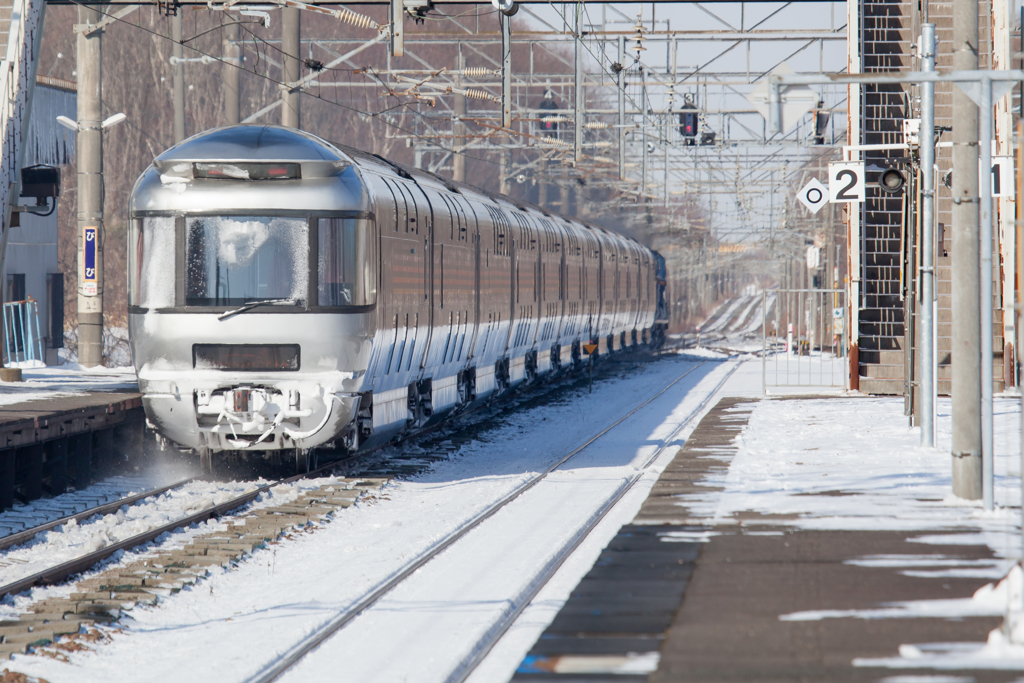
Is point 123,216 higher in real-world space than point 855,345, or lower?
higher

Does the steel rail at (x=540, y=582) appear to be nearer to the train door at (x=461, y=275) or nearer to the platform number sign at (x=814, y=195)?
the train door at (x=461, y=275)

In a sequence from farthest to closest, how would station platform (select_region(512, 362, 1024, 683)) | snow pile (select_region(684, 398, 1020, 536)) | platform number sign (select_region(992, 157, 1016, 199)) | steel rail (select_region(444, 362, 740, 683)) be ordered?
platform number sign (select_region(992, 157, 1016, 199)) → snow pile (select_region(684, 398, 1020, 536)) → steel rail (select_region(444, 362, 740, 683)) → station platform (select_region(512, 362, 1024, 683))

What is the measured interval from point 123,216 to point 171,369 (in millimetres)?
44995

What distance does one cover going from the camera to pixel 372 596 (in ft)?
27.8

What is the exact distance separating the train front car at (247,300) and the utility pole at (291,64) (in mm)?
11786

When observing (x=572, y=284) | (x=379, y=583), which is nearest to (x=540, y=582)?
(x=379, y=583)

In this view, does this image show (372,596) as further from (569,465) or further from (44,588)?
(569,465)

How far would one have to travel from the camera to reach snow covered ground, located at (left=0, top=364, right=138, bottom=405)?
1657 centimetres

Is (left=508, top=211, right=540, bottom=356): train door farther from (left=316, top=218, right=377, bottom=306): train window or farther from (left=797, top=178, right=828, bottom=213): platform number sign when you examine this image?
(left=316, top=218, right=377, bottom=306): train window

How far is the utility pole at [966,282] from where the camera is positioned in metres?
10.5

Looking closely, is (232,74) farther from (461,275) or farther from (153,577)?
(153,577)

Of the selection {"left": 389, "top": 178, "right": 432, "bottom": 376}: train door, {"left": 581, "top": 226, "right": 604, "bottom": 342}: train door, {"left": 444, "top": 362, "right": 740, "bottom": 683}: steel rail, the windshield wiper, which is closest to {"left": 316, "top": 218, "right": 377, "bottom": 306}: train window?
the windshield wiper

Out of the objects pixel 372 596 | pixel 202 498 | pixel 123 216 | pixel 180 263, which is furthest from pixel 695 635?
pixel 123 216

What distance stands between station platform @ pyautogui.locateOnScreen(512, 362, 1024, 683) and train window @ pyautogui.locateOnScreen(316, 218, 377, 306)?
342cm
